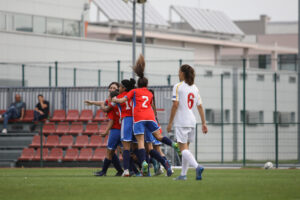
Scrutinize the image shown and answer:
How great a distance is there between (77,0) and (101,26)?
36.5ft

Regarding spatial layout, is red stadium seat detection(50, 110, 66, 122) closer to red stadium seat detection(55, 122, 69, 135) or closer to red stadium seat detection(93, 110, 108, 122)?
red stadium seat detection(55, 122, 69, 135)

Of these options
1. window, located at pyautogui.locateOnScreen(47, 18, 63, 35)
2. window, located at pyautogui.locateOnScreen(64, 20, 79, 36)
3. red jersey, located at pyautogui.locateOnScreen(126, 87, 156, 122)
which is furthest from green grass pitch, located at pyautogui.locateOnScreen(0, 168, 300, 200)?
window, located at pyautogui.locateOnScreen(64, 20, 79, 36)

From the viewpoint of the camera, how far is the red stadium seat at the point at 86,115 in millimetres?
25477

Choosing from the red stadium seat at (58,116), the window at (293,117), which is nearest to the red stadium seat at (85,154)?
the red stadium seat at (58,116)

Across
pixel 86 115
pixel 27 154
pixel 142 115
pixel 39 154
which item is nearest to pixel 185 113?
pixel 142 115

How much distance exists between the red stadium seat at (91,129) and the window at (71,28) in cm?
1398

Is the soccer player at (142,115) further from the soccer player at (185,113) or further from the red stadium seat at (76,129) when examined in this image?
the red stadium seat at (76,129)

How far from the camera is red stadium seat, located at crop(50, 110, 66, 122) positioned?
2572 cm

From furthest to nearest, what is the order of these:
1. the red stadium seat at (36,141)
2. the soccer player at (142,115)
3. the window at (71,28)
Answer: the window at (71,28)
the red stadium seat at (36,141)
the soccer player at (142,115)

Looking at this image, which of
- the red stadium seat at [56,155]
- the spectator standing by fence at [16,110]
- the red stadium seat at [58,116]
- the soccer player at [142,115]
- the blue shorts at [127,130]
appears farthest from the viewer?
the spectator standing by fence at [16,110]

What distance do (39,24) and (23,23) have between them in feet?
3.53

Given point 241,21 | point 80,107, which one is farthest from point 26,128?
point 241,21

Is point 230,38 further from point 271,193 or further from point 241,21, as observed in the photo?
point 271,193

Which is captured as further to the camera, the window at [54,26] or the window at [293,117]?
the window at [293,117]
